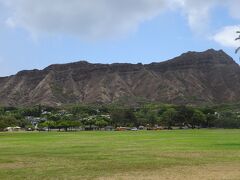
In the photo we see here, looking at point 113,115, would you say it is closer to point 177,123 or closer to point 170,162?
point 177,123

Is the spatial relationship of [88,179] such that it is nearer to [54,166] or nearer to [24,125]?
[54,166]

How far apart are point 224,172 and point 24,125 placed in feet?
495

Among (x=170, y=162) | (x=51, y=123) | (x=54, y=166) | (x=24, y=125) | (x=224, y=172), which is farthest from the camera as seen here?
(x=24, y=125)

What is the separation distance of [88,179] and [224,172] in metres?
6.62

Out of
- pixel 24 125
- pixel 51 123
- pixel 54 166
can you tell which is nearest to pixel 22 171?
pixel 54 166

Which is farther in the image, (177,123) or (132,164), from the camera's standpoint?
(177,123)

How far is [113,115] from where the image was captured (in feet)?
603

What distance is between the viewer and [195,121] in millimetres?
164250

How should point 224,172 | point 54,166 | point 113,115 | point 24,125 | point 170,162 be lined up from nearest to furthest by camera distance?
point 224,172, point 54,166, point 170,162, point 24,125, point 113,115

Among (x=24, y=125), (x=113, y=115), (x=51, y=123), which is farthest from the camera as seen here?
(x=113, y=115)

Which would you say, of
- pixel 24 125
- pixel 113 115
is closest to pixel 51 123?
pixel 24 125

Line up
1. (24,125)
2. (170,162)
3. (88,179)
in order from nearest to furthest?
(88,179) < (170,162) < (24,125)

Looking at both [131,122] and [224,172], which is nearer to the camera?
[224,172]

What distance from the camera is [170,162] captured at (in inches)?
1145
